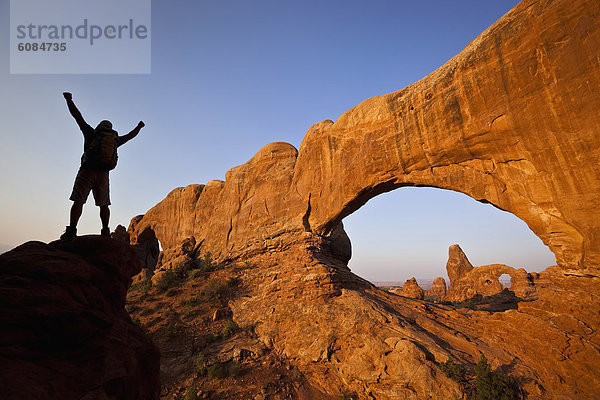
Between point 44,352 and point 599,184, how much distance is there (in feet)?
45.9

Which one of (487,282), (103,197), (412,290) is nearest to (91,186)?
(103,197)

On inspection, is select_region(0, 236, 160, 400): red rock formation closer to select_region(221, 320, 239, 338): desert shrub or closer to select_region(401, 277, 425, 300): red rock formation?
select_region(221, 320, 239, 338): desert shrub

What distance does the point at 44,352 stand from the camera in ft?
10.6

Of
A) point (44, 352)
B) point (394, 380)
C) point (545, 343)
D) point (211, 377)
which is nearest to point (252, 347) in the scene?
point (211, 377)

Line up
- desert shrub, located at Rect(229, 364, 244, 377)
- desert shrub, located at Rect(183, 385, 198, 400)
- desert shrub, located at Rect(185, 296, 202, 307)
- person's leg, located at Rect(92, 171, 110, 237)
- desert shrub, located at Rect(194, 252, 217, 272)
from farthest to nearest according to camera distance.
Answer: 1. desert shrub, located at Rect(194, 252, 217, 272)
2. desert shrub, located at Rect(185, 296, 202, 307)
3. desert shrub, located at Rect(229, 364, 244, 377)
4. desert shrub, located at Rect(183, 385, 198, 400)
5. person's leg, located at Rect(92, 171, 110, 237)

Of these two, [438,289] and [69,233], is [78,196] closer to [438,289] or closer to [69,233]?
[69,233]

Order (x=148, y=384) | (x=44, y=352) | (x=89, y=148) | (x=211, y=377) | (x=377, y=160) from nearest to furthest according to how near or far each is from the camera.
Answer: (x=44, y=352) → (x=148, y=384) → (x=89, y=148) → (x=211, y=377) → (x=377, y=160)

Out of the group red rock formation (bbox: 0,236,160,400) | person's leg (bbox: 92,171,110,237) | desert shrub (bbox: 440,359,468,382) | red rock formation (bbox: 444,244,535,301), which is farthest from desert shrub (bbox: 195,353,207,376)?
red rock formation (bbox: 444,244,535,301)

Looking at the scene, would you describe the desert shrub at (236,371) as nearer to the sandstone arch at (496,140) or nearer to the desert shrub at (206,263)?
the sandstone arch at (496,140)

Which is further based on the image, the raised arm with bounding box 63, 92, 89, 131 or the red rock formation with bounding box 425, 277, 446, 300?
the red rock formation with bounding box 425, 277, 446, 300

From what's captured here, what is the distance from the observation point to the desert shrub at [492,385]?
26.4 ft

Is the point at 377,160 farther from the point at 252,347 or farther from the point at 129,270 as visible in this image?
the point at 129,270

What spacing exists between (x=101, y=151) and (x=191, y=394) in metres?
8.42

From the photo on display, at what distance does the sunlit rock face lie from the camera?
875 centimetres
